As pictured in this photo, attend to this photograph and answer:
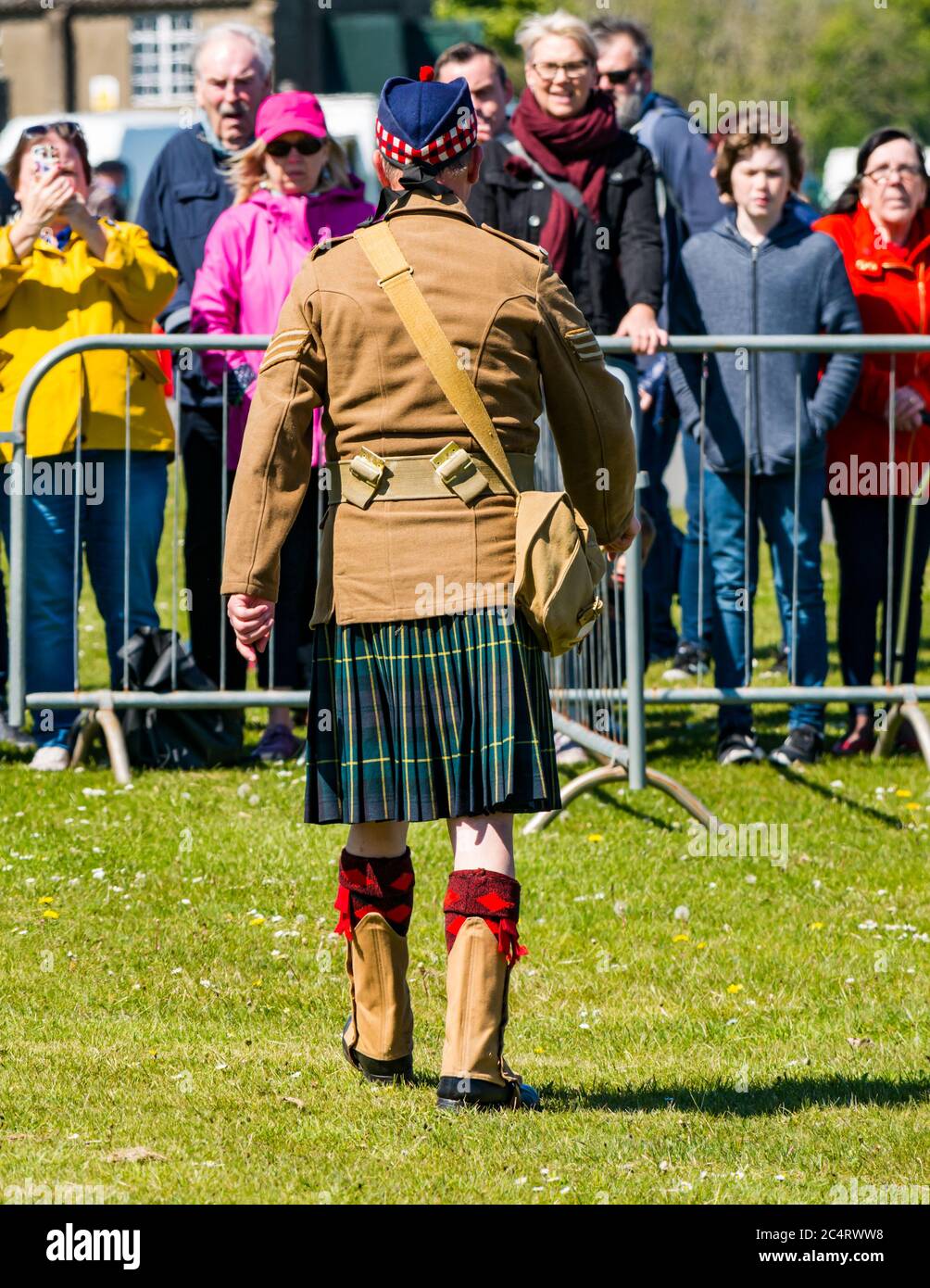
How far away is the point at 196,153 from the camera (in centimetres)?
860

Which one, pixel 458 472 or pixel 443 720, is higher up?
pixel 458 472

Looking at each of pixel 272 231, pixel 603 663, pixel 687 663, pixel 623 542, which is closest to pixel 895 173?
pixel 603 663

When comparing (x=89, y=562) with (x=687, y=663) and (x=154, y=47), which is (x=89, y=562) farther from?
(x=154, y=47)

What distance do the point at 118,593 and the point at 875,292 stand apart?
3354mm

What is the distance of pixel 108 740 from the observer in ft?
26.1

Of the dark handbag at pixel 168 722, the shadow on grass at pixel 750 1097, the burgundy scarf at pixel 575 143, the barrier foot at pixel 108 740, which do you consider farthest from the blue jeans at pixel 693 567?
the shadow on grass at pixel 750 1097

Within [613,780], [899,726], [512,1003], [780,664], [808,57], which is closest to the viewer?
[512,1003]

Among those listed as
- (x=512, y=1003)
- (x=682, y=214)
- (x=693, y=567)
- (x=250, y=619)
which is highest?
(x=682, y=214)

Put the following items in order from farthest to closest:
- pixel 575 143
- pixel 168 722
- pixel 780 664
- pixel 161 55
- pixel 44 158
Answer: pixel 161 55 → pixel 780 664 → pixel 575 143 → pixel 168 722 → pixel 44 158

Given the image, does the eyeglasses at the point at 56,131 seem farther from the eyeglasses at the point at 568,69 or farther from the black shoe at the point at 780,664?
the black shoe at the point at 780,664

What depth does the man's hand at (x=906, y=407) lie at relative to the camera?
8.36m

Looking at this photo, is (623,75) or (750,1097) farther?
(623,75)

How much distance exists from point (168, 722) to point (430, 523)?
3965 mm
